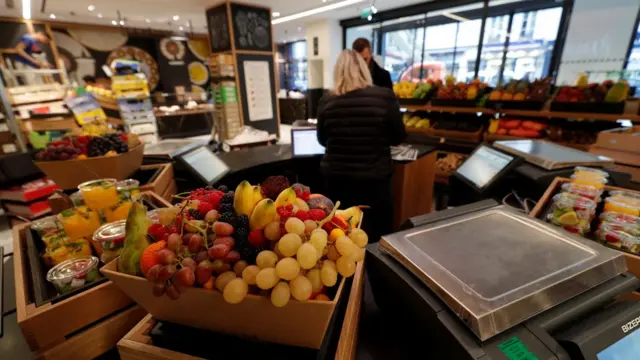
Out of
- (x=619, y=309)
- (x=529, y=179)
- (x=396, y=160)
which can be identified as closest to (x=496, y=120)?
(x=396, y=160)

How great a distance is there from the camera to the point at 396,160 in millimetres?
2447

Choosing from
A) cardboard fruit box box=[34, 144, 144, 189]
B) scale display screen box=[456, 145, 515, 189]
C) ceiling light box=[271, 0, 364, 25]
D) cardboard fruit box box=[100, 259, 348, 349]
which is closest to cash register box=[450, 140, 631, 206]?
scale display screen box=[456, 145, 515, 189]

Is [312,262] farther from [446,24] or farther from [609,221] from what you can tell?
[446,24]

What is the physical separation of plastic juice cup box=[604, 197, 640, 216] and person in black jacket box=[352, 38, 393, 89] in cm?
222

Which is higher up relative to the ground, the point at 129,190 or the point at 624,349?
the point at 129,190

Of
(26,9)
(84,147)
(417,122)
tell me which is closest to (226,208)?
(84,147)

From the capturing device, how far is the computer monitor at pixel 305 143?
9.14 feet

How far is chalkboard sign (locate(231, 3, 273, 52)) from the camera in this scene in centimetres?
543

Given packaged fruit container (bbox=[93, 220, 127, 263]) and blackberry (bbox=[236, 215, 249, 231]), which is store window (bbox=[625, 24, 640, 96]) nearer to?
blackberry (bbox=[236, 215, 249, 231])

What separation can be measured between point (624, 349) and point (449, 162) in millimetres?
3418

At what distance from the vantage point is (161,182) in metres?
1.69

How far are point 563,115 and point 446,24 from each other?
4.53 metres

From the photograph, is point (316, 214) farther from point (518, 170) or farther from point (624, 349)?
point (518, 170)

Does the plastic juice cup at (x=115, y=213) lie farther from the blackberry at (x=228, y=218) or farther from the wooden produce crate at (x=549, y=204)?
the wooden produce crate at (x=549, y=204)
